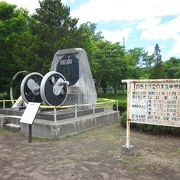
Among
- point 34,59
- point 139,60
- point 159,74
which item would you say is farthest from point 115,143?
point 139,60

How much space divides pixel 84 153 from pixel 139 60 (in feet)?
126

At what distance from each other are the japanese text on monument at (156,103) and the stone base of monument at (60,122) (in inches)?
114

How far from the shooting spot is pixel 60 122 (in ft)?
27.7

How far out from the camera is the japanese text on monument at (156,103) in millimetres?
5680

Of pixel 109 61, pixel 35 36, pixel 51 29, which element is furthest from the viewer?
pixel 109 61

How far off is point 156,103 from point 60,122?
361cm

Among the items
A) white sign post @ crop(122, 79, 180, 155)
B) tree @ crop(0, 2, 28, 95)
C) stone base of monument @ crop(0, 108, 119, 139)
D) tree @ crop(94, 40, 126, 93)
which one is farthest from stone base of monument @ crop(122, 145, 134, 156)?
tree @ crop(94, 40, 126, 93)

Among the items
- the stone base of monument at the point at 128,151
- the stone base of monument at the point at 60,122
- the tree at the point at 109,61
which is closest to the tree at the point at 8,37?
the stone base of monument at the point at 60,122

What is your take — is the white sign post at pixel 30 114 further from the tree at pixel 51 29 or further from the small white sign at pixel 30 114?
the tree at pixel 51 29

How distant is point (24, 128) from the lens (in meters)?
8.87

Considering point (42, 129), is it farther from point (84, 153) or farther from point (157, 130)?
point (157, 130)

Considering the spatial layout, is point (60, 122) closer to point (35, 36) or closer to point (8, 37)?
point (8, 37)

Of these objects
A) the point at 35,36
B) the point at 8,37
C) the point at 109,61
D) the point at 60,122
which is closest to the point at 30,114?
the point at 60,122

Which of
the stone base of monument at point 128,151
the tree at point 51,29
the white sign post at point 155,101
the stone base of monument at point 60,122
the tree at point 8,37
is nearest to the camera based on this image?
the white sign post at point 155,101
